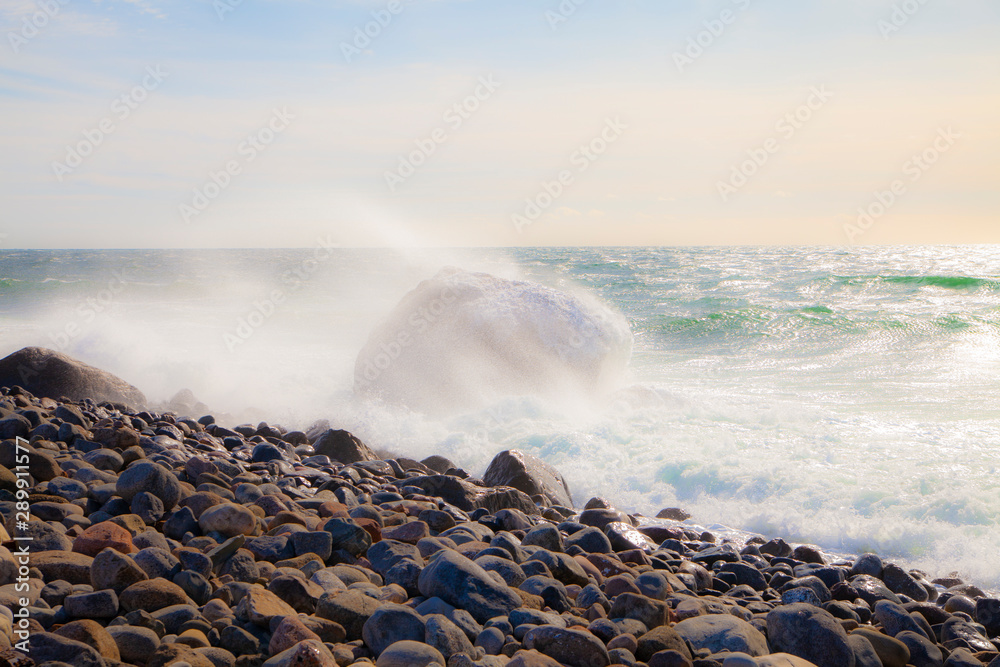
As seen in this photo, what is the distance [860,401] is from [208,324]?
1442cm

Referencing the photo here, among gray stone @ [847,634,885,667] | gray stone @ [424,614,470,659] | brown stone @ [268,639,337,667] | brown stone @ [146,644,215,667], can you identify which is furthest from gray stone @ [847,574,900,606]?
brown stone @ [146,644,215,667]

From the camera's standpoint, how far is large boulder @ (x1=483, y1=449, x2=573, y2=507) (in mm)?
6039

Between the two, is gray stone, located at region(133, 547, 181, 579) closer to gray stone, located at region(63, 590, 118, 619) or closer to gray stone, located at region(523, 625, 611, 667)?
gray stone, located at region(63, 590, 118, 619)

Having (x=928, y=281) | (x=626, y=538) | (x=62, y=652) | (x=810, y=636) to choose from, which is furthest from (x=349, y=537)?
(x=928, y=281)

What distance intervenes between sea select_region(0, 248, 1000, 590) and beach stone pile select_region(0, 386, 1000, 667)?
1058mm

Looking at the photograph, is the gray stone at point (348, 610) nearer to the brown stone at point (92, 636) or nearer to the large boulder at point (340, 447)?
the brown stone at point (92, 636)

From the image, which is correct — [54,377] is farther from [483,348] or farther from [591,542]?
[591,542]

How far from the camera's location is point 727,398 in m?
9.75

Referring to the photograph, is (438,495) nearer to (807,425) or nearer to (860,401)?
(807,425)

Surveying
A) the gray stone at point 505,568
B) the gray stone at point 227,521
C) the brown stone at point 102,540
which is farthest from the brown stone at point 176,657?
the gray stone at point 505,568

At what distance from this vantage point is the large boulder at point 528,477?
19.8 ft

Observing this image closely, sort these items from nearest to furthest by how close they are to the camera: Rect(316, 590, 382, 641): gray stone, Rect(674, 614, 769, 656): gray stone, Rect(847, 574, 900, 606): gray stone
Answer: Rect(316, 590, 382, 641): gray stone, Rect(674, 614, 769, 656): gray stone, Rect(847, 574, 900, 606): gray stone

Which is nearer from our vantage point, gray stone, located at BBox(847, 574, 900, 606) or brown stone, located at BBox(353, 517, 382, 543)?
brown stone, located at BBox(353, 517, 382, 543)

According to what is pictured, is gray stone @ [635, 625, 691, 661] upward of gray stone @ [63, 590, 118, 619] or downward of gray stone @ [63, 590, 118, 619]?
upward
